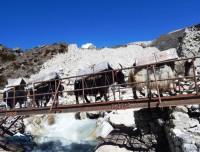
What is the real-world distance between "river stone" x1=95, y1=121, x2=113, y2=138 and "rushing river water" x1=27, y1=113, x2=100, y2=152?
47 centimetres

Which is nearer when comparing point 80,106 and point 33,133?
point 80,106

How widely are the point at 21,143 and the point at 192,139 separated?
13.9m

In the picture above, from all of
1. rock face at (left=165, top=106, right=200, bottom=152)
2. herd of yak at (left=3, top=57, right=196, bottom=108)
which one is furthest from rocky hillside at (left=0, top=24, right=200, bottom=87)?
rock face at (left=165, top=106, right=200, bottom=152)

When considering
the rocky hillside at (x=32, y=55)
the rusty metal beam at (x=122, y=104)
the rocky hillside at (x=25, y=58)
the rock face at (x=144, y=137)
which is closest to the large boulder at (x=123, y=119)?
the rock face at (x=144, y=137)

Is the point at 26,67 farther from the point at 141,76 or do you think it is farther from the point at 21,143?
the point at 141,76

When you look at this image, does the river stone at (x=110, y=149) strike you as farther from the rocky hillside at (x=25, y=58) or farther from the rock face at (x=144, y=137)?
the rocky hillside at (x=25, y=58)

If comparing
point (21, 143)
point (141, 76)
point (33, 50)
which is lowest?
point (21, 143)

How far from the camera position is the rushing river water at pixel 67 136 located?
66.7 ft

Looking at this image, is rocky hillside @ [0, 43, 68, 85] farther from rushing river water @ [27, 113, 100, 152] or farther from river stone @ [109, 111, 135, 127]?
river stone @ [109, 111, 135, 127]

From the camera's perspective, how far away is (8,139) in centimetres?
2167

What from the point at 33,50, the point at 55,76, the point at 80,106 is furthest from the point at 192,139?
the point at 33,50

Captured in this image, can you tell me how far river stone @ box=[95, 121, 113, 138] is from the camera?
20.2 meters

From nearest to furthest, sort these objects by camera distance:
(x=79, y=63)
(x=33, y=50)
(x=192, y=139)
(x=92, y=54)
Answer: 1. (x=192, y=139)
2. (x=79, y=63)
3. (x=92, y=54)
4. (x=33, y=50)

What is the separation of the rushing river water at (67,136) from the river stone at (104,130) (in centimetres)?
47
